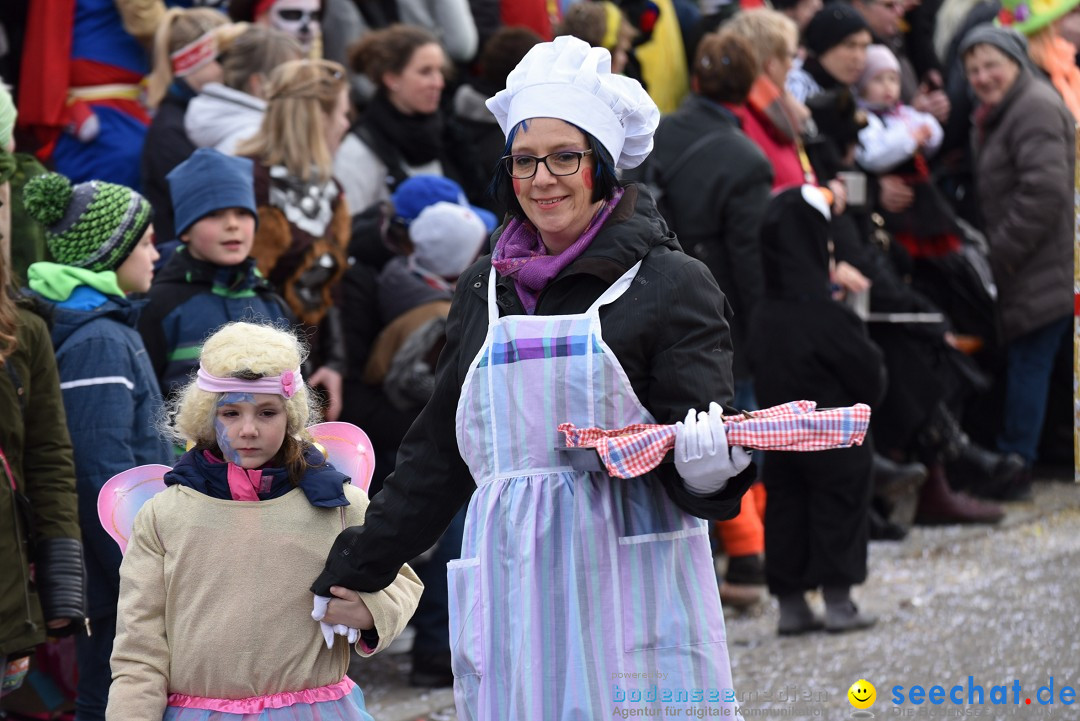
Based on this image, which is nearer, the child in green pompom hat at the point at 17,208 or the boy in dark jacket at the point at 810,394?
the child in green pompom hat at the point at 17,208

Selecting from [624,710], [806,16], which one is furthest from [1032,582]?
[624,710]

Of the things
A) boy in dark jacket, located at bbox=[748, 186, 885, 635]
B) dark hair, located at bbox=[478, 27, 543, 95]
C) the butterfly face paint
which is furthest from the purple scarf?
dark hair, located at bbox=[478, 27, 543, 95]

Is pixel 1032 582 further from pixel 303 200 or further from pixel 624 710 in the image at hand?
pixel 624 710

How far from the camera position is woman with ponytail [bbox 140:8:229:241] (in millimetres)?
6840

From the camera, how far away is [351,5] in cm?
859

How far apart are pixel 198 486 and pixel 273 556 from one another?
24cm

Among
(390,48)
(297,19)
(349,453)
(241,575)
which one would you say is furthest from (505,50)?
(241,575)

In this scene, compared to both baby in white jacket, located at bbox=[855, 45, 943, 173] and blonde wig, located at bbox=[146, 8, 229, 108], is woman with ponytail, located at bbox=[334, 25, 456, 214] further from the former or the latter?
baby in white jacket, located at bbox=[855, 45, 943, 173]

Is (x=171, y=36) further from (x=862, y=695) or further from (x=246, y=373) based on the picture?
(x=862, y=695)

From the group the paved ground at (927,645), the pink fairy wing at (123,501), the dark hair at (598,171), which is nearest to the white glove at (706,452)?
the dark hair at (598,171)

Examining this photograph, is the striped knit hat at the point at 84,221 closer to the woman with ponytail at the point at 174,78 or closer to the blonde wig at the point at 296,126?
the blonde wig at the point at 296,126

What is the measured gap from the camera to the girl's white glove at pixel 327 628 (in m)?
3.81

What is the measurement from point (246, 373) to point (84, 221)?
4.85ft

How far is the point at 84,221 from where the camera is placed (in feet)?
16.8
